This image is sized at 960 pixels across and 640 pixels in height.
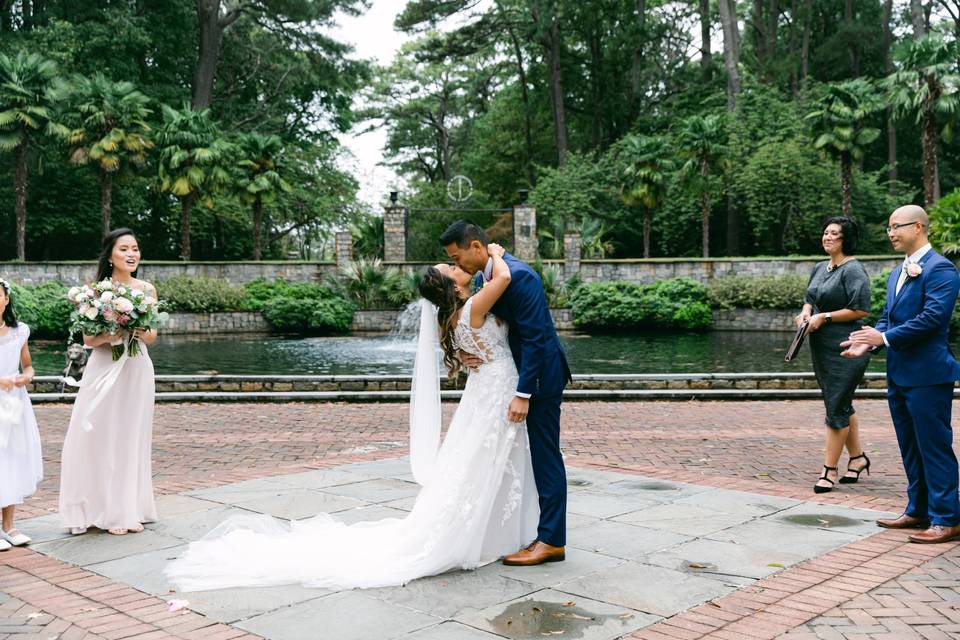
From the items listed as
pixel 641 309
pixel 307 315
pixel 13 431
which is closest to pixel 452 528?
pixel 13 431

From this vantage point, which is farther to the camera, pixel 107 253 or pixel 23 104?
pixel 23 104

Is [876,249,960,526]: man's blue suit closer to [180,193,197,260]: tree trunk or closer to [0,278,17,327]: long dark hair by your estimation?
[0,278,17,327]: long dark hair

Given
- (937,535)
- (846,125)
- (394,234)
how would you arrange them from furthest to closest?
1. (394,234)
2. (846,125)
3. (937,535)

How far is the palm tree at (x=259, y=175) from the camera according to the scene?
3350 centimetres

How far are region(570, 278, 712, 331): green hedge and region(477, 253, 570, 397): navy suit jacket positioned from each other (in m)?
23.5

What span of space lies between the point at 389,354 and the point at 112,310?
14.5m

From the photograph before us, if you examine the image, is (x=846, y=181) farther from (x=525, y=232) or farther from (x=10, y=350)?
(x=10, y=350)

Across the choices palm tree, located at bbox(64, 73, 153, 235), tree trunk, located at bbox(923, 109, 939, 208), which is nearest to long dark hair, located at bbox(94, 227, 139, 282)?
palm tree, located at bbox(64, 73, 153, 235)

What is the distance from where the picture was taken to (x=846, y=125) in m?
31.2

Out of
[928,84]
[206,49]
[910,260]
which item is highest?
[206,49]

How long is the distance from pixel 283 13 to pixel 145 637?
37.6 meters

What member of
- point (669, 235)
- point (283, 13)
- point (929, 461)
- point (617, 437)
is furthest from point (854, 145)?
point (929, 461)

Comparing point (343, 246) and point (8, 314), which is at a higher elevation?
point (343, 246)

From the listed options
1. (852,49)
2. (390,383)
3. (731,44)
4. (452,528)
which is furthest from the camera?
(852,49)
